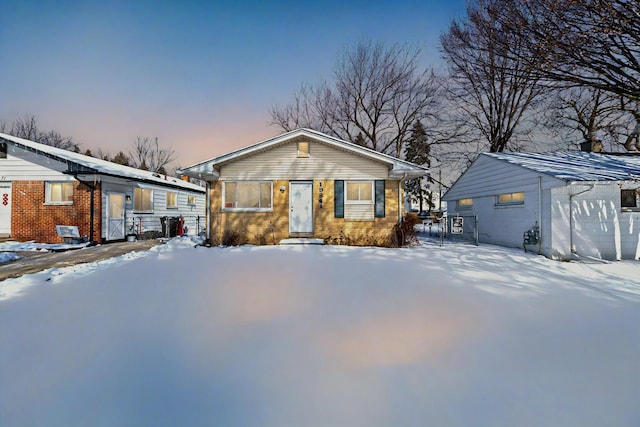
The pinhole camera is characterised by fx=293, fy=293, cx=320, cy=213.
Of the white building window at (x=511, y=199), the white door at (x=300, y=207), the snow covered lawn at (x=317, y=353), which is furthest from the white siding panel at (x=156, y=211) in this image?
the white building window at (x=511, y=199)

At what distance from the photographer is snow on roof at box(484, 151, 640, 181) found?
355 inches

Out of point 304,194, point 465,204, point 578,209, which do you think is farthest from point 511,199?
point 304,194

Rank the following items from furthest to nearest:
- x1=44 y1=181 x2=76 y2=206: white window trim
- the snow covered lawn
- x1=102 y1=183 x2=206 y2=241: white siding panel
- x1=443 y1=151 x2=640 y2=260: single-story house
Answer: x1=102 y1=183 x2=206 y2=241: white siding panel < x1=44 y1=181 x2=76 y2=206: white window trim < x1=443 y1=151 x2=640 y2=260: single-story house < the snow covered lawn

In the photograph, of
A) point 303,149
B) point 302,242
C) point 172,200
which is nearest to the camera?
point 302,242

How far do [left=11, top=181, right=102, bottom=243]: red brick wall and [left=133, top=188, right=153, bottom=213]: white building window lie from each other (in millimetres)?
2023

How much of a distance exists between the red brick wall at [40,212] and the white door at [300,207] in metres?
7.92

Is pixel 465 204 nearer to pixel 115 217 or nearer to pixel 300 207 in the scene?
pixel 300 207

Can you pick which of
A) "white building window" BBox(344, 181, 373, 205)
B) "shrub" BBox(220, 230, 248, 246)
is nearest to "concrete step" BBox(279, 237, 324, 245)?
"shrub" BBox(220, 230, 248, 246)

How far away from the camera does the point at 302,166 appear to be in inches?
445

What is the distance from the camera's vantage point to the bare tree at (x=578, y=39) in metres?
6.32

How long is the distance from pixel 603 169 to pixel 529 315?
9.60m

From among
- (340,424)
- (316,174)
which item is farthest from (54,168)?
(340,424)

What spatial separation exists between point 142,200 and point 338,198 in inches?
395

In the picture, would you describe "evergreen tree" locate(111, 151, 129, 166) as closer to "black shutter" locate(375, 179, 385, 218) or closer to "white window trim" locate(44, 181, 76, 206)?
"white window trim" locate(44, 181, 76, 206)
